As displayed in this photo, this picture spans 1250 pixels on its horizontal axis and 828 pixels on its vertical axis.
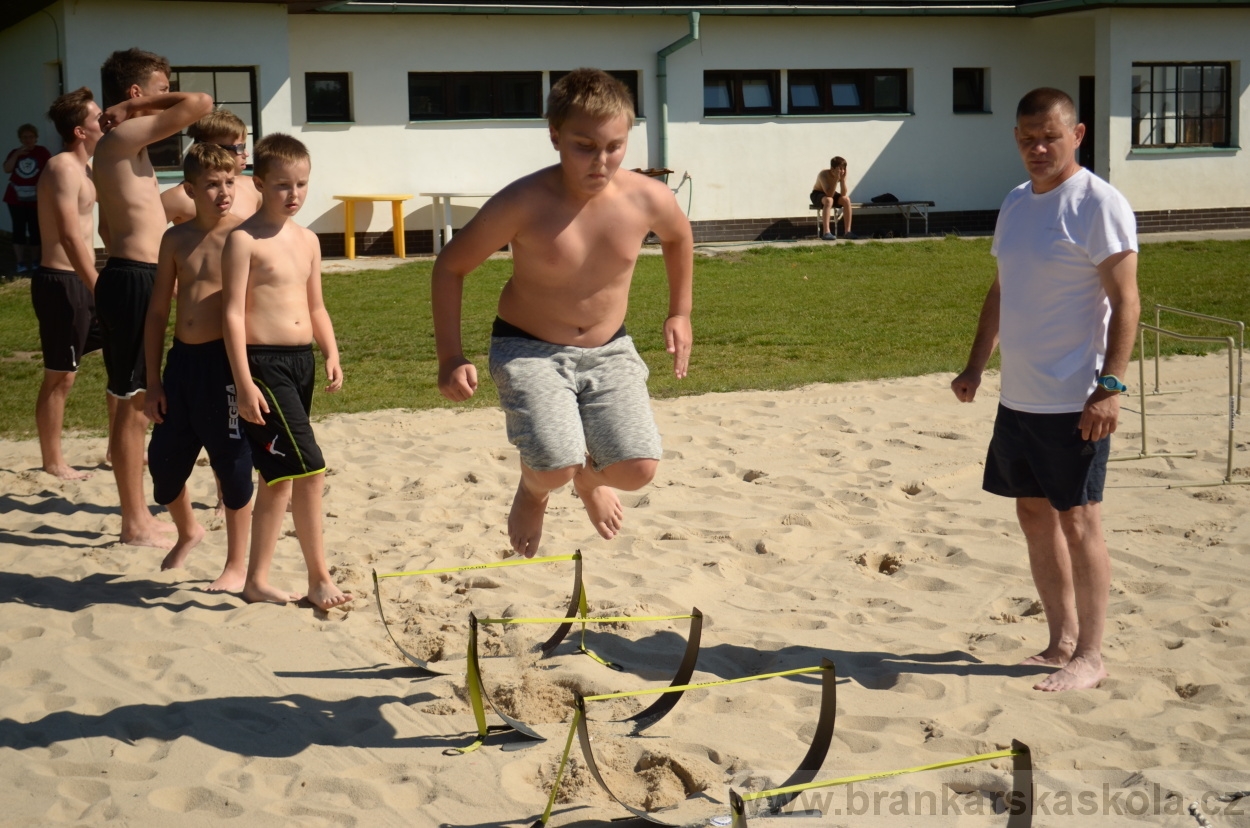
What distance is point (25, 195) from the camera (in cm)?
1884

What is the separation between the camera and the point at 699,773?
158 inches

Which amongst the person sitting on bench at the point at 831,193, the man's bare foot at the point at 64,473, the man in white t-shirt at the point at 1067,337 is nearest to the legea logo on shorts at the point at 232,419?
the man's bare foot at the point at 64,473

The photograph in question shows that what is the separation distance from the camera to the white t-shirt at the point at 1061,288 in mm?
4406

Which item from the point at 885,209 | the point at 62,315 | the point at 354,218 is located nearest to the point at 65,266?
the point at 62,315

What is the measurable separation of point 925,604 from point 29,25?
2031 centimetres

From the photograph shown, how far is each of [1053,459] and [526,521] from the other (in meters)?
1.98

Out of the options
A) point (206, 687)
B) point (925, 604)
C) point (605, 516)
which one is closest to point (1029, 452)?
point (925, 604)

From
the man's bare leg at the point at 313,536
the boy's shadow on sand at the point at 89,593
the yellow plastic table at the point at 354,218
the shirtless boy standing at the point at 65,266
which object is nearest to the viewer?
the man's bare leg at the point at 313,536

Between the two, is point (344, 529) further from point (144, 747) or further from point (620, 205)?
point (620, 205)

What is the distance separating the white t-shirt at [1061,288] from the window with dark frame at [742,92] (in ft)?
62.2

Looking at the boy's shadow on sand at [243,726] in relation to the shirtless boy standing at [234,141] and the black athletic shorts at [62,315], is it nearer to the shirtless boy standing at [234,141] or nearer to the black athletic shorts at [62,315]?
the shirtless boy standing at [234,141]

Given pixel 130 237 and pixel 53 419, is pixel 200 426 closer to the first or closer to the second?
pixel 130 237

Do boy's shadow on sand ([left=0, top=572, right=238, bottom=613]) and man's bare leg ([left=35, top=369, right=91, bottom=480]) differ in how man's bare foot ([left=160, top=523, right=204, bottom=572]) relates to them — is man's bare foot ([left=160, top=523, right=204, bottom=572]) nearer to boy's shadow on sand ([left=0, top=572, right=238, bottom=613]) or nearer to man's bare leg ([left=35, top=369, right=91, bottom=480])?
boy's shadow on sand ([left=0, top=572, right=238, bottom=613])

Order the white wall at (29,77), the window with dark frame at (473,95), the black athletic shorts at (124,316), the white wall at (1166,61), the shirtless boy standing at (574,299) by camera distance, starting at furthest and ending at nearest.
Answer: the white wall at (1166,61), the window with dark frame at (473,95), the white wall at (29,77), the black athletic shorts at (124,316), the shirtless boy standing at (574,299)
